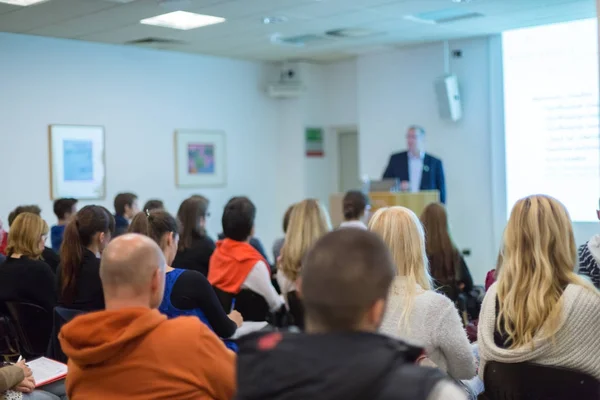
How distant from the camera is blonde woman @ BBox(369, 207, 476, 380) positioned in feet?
8.52

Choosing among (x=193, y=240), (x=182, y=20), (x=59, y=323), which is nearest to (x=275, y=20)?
(x=182, y=20)

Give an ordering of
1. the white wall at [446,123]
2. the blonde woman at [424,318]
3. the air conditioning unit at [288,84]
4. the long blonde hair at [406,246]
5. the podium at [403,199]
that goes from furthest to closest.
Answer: the air conditioning unit at [288,84] < the white wall at [446,123] < the podium at [403,199] < the long blonde hair at [406,246] < the blonde woman at [424,318]

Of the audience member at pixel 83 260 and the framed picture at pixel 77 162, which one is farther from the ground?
the framed picture at pixel 77 162

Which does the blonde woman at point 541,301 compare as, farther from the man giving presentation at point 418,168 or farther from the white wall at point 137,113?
the white wall at point 137,113

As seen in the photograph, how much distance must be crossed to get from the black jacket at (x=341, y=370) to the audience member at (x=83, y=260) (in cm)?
242

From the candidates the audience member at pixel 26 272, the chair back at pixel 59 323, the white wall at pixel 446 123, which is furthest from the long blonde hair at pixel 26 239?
the white wall at pixel 446 123

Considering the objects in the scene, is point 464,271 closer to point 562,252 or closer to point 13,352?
point 562,252

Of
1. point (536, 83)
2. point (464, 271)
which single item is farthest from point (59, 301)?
point (536, 83)

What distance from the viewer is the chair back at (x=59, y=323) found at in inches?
137

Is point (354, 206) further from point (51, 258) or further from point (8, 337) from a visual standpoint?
point (8, 337)

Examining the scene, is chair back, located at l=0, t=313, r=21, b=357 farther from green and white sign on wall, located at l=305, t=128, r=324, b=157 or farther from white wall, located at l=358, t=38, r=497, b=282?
green and white sign on wall, located at l=305, t=128, r=324, b=157

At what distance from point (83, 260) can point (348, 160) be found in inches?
271

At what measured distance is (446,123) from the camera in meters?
8.43

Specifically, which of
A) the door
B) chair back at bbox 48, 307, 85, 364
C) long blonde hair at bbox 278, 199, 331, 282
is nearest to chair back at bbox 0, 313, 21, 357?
chair back at bbox 48, 307, 85, 364
